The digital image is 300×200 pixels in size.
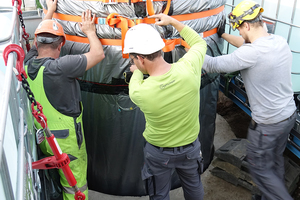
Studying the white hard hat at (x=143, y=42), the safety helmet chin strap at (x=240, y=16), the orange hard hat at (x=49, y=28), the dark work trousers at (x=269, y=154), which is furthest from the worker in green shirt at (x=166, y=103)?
the orange hard hat at (x=49, y=28)

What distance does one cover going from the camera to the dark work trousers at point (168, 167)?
2400 mm

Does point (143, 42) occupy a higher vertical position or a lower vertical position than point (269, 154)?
higher

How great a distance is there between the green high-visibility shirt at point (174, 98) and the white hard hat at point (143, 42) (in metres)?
0.18

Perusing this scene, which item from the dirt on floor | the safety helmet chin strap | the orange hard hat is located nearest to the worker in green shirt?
the safety helmet chin strap

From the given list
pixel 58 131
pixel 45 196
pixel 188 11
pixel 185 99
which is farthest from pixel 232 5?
pixel 45 196

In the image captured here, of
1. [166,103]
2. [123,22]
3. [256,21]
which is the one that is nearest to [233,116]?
[256,21]

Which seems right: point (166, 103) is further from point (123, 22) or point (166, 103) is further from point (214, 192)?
point (214, 192)

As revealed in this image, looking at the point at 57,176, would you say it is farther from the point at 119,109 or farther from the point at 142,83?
the point at 142,83

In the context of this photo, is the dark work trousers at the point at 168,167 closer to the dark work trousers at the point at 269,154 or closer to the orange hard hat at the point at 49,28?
the dark work trousers at the point at 269,154

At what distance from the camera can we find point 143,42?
6.69ft

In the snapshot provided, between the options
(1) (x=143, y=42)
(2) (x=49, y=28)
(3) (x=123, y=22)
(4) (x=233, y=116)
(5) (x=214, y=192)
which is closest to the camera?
(1) (x=143, y=42)

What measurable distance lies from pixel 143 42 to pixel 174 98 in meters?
0.43

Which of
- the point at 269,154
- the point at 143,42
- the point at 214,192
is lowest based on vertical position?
the point at 214,192

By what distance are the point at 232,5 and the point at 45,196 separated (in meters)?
3.31
